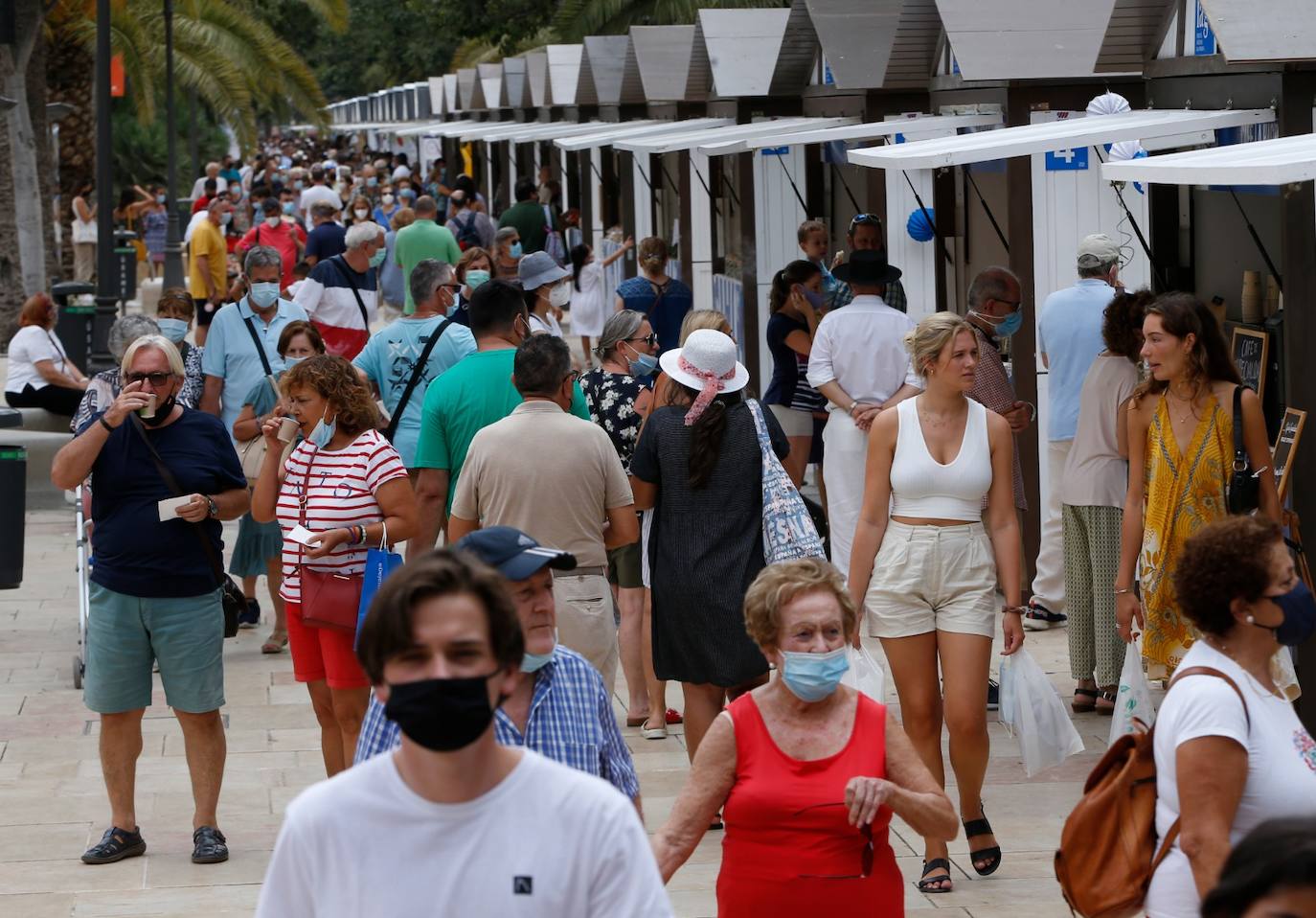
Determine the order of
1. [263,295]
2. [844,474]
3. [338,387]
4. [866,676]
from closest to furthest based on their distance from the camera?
[866,676], [338,387], [844,474], [263,295]

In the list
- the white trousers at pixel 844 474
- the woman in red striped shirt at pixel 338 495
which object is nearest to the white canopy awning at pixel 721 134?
the white trousers at pixel 844 474

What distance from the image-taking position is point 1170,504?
678cm

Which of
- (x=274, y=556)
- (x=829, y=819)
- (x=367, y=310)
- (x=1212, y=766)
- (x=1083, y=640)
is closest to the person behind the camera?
(x=1212, y=766)

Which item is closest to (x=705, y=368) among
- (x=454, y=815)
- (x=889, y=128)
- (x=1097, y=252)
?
(x=1097, y=252)

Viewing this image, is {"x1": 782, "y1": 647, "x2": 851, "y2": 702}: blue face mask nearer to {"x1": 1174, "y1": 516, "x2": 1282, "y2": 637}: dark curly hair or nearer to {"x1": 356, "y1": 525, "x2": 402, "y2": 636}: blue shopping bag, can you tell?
{"x1": 1174, "y1": 516, "x2": 1282, "y2": 637}: dark curly hair

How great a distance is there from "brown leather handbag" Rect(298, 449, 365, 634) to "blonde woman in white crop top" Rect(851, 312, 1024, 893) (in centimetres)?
159

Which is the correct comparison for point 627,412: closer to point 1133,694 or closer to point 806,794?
point 1133,694

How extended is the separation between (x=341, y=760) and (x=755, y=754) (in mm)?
2948

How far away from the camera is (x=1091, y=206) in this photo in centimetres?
1021

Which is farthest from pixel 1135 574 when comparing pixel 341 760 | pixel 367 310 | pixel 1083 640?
pixel 367 310

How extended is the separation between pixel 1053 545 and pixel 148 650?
4.65 meters

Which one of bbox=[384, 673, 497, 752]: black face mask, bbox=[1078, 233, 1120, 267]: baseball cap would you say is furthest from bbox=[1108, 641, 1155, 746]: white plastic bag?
bbox=[384, 673, 497, 752]: black face mask

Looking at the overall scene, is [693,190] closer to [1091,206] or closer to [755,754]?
[1091,206]

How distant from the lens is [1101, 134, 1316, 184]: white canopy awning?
584cm
